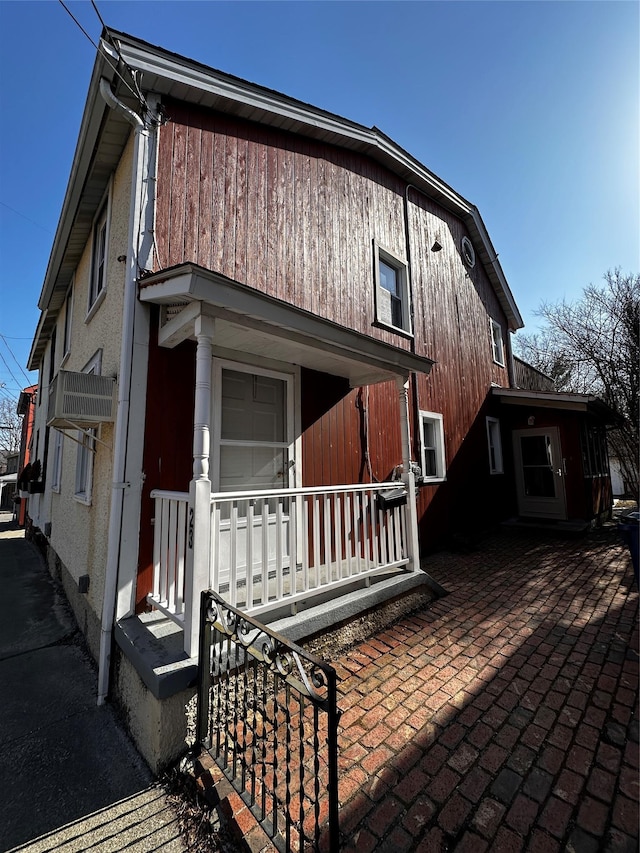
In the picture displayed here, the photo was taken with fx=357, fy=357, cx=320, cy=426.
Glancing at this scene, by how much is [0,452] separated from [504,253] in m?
43.1

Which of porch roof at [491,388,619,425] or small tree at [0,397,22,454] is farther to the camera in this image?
small tree at [0,397,22,454]

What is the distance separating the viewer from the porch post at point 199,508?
2.54 meters

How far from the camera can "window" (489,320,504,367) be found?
10523 mm

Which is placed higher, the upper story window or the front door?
the upper story window

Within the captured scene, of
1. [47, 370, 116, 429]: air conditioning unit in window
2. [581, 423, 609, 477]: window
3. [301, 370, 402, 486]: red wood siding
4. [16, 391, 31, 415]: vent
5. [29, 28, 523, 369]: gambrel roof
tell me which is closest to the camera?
[47, 370, 116, 429]: air conditioning unit in window

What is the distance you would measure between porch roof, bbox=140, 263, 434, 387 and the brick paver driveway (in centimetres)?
308

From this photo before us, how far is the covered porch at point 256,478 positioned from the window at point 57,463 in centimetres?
431

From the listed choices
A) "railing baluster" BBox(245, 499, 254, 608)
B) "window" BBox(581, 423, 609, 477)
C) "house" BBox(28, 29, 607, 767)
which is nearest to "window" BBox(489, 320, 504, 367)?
Answer: "window" BBox(581, 423, 609, 477)

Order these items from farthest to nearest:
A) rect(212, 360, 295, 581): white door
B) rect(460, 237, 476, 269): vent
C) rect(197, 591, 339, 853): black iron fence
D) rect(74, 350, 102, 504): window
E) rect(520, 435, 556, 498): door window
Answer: rect(460, 237, 476, 269): vent, rect(520, 435, 556, 498): door window, rect(74, 350, 102, 504): window, rect(212, 360, 295, 581): white door, rect(197, 591, 339, 853): black iron fence

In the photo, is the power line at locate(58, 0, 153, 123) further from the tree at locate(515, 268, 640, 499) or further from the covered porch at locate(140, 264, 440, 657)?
the tree at locate(515, 268, 640, 499)

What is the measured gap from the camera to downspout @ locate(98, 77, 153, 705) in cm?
299

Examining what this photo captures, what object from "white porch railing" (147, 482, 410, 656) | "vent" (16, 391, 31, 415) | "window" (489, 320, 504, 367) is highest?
"window" (489, 320, 504, 367)

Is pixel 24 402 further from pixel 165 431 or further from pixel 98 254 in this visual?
pixel 165 431

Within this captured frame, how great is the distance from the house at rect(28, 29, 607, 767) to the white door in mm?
25
